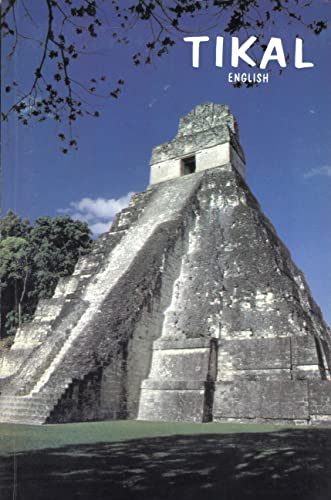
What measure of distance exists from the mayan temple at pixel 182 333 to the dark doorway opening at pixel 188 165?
2199mm

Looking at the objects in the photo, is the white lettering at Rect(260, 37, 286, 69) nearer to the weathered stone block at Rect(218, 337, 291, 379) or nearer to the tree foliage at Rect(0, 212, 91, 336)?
the weathered stone block at Rect(218, 337, 291, 379)

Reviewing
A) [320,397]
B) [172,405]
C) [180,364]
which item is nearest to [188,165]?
[180,364]

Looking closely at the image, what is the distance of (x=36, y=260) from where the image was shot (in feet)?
74.4

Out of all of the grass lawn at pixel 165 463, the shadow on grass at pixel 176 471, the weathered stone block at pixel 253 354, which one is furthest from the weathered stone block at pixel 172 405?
the shadow on grass at pixel 176 471

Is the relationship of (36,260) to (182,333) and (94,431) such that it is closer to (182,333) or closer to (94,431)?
(182,333)

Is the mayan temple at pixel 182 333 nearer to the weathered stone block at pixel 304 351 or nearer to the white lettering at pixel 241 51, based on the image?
the weathered stone block at pixel 304 351

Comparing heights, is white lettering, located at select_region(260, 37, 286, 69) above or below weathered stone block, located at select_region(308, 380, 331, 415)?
above

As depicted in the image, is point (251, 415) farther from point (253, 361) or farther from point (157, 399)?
point (157, 399)

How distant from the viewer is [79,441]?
553cm

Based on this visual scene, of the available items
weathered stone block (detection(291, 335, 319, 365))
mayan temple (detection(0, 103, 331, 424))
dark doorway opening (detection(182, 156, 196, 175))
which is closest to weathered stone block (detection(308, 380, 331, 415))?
mayan temple (detection(0, 103, 331, 424))

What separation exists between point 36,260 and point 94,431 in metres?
17.3

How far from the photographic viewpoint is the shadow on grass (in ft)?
10.1

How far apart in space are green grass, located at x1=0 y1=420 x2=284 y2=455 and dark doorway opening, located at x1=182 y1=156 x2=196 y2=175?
974cm

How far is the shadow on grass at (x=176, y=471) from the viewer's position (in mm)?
3080
